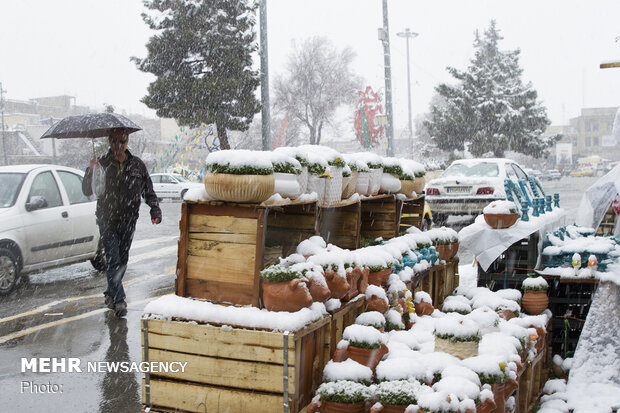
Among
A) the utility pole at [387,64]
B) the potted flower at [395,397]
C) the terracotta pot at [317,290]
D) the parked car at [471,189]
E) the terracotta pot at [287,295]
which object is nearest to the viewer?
the potted flower at [395,397]

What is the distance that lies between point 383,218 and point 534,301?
5.04 feet

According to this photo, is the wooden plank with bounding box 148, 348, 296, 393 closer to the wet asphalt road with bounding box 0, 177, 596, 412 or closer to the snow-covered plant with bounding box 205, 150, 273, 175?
the wet asphalt road with bounding box 0, 177, 596, 412

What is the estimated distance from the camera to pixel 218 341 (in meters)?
3.12

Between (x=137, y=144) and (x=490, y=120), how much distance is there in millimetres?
27632

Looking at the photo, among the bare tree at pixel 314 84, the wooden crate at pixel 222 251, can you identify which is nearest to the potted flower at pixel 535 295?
the wooden crate at pixel 222 251

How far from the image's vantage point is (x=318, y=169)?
3990mm

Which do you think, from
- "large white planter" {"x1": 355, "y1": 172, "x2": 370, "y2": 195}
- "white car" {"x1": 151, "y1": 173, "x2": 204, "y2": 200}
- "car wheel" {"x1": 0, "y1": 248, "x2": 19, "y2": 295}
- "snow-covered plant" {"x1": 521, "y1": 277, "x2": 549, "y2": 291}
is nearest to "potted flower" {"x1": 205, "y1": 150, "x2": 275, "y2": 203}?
"large white planter" {"x1": 355, "y1": 172, "x2": 370, "y2": 195}

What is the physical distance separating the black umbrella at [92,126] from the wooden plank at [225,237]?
2713 mm

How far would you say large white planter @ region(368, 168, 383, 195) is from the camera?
4952mm

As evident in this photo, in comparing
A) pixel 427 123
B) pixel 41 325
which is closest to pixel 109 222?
pixel 41 325

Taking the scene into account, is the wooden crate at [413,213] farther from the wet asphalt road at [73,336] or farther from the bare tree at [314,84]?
the bare tree at [314,84]

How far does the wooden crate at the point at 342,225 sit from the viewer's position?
4773 millimetres

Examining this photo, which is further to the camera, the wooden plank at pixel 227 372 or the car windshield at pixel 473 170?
the car windshield at pixel 473 170

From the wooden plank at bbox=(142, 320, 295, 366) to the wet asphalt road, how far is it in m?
0.87
